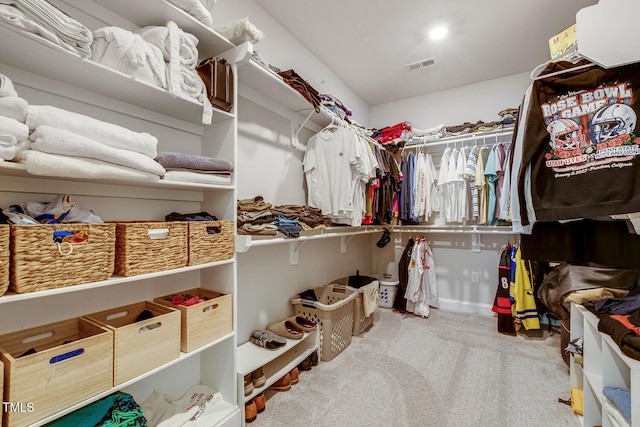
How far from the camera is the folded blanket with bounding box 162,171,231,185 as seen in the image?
4.17 ft

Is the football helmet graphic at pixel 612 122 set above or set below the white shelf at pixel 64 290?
above

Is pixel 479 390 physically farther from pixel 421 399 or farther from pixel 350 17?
pixel 350 17

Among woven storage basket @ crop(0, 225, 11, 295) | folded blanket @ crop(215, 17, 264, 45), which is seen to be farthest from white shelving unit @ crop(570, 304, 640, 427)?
folded blanket @ crop(215, 17, 264, 45)

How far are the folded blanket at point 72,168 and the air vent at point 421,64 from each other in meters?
2.84

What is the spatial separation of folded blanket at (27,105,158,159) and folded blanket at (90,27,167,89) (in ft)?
0.86

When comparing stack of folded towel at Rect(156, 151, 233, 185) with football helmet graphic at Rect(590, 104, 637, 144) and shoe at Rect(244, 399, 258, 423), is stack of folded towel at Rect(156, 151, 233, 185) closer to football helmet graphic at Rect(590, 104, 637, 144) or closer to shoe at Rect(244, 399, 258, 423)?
shoe at Rect(244, 399, 258, 423)

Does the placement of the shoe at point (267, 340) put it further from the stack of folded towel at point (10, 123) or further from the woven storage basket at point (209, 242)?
the stack of folded towel at point (10, 123)

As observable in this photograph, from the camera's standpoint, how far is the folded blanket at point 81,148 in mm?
888

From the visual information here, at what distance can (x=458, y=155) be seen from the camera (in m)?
3.23

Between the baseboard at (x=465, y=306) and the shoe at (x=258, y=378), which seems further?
the baseboard at (x=465, y=306)

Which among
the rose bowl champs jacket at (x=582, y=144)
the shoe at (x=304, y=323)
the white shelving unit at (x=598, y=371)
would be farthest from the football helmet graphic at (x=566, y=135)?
the shoe at (x=304, y=323)

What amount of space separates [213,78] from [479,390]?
2.42m

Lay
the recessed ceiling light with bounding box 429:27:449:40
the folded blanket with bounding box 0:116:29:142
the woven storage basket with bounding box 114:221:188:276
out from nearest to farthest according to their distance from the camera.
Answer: the folded blanket with bounding box 0:116:29:142 → the woven storage basket with bounding box 114:221:188:276 → the recessed ceiling light with bounding box 429:27:449:40

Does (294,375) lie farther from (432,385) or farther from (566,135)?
(566,135)
